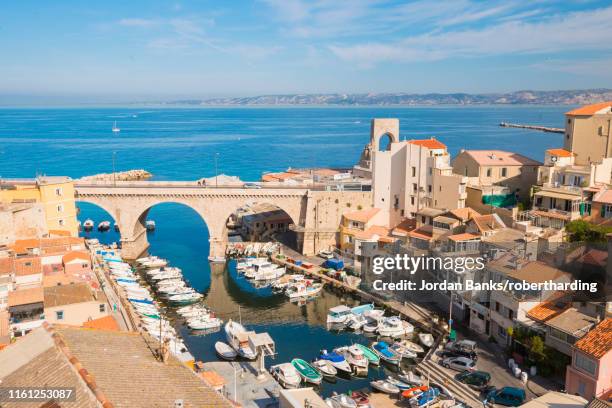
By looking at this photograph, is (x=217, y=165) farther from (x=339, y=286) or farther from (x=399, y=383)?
(x=399, y=383)

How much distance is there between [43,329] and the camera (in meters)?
13.7

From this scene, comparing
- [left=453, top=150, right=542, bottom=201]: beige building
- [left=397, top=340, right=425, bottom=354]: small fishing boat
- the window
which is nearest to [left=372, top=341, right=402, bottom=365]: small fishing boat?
[left=397, top=340, right=425, bottom=354]: small fishing boat

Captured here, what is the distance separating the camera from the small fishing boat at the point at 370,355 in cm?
2862

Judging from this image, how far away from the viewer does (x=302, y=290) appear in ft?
129

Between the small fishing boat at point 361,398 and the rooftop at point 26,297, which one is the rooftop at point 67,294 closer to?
the rooftop at point 26,297

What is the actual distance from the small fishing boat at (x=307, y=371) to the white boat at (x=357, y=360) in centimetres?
198

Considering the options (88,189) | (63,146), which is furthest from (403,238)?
(63,146)

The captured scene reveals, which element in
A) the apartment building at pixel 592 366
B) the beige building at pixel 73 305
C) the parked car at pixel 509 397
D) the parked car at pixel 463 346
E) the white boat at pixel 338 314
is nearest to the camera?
the apartment building at pixel 592 366

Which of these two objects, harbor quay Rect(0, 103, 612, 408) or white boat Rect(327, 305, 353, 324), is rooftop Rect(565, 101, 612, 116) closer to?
harbor quay Rect(0, 103, 612, 408)

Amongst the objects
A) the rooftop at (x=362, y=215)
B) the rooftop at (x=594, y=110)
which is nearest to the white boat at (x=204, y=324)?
the rooftop at (x=362, y=215)

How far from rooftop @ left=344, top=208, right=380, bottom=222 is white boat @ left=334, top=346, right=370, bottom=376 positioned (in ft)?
58.9

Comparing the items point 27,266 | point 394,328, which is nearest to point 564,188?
point 394,328

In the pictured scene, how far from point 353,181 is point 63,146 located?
109m

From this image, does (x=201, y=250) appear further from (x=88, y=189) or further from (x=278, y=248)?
(x=88, y=189)
